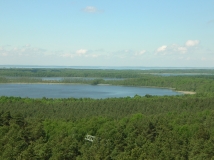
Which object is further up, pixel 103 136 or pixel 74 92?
pixel 103 136

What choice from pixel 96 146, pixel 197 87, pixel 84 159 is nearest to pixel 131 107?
pixel 96 146

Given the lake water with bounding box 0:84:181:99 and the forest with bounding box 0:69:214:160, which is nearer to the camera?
the forest with bounding box 0:69:214:160

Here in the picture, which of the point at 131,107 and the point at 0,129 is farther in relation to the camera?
the point at 131,107

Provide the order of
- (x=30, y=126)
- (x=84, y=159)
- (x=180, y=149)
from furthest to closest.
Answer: (x=30, y=126)
(x=180, y=149)
(x=84, y=159)

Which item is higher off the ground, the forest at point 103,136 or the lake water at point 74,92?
the forest at point 103,136

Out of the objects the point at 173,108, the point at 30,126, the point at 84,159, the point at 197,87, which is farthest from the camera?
the point at 197,87

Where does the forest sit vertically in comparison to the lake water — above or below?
above

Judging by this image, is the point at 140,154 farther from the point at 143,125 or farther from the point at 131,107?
the point at 131,107

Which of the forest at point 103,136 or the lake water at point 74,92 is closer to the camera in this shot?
the forest at point 103,136

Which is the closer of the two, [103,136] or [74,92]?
[103,136]
